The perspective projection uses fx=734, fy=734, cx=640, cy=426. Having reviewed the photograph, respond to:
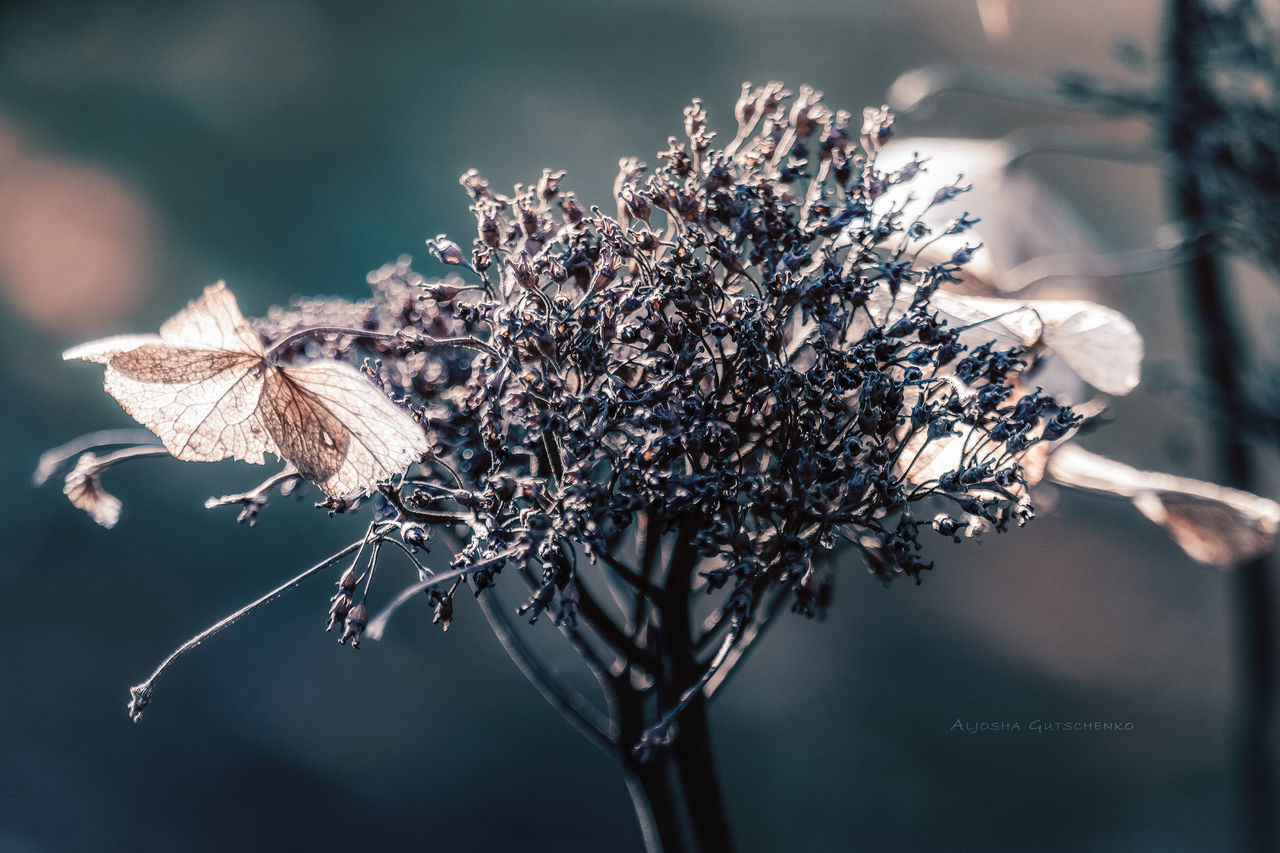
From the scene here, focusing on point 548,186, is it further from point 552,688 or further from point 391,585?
point 391,585

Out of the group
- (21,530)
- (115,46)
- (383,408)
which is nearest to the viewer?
(383,408)

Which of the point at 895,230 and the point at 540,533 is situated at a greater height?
the point at 895,230

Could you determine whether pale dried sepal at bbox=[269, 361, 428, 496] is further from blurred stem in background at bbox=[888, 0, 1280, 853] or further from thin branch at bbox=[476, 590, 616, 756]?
blurred stem in background at bbox=[888, 0, 1280, 853]

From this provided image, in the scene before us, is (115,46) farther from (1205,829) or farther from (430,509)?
(1205,829)

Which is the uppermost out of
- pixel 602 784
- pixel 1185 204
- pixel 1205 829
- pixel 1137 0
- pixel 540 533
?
pixel 1137 0

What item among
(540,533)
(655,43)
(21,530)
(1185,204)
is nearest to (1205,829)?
(1185,204)

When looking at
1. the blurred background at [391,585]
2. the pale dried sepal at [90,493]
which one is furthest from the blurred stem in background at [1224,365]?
the pale dried sepal at [90,493]

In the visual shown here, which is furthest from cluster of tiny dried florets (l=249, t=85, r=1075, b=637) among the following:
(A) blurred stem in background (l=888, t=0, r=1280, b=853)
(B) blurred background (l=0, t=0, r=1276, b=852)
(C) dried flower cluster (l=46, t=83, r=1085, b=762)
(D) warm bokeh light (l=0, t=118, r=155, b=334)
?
(D) warm bokeh light (l=0, t=118, r=155, b=334)

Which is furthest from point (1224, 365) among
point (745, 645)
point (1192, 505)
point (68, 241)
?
point (68, 241)
